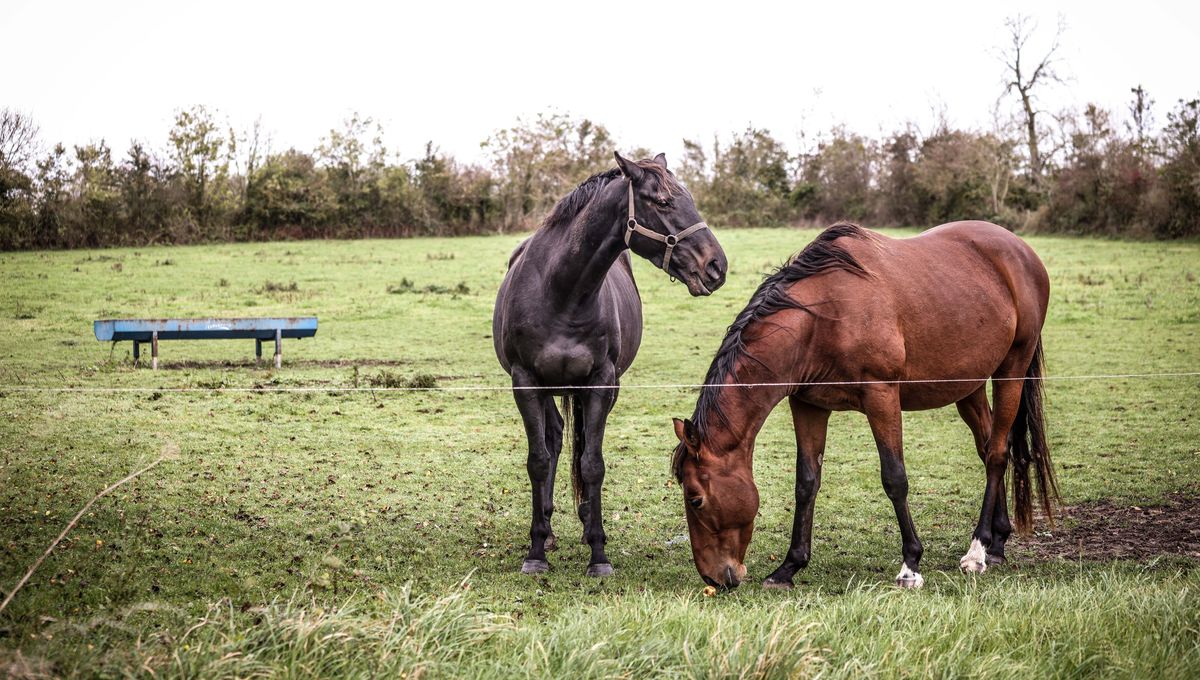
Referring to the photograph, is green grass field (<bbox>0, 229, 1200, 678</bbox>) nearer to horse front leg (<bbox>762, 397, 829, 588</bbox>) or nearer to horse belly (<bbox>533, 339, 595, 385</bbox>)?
horse front leg (<bbox>762, 397, 829, 588</bbox>)

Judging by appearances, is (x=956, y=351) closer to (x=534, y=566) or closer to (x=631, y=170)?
(x=631, y=170)

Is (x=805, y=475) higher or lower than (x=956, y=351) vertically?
lower

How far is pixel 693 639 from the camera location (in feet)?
→ 13.3

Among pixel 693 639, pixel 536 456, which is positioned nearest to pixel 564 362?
pixel 536 456

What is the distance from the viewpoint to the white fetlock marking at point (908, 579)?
539cm

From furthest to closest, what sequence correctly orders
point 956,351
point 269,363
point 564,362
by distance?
point 269,363
point 956,351
point 564,362

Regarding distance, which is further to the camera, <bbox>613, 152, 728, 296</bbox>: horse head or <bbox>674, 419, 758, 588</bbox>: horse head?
<bbox>613, 152, 728, 296</bbox>: horse head

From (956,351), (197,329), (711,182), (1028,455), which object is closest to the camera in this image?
(956,351)

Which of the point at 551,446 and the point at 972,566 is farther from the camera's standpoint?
the point at 551,446

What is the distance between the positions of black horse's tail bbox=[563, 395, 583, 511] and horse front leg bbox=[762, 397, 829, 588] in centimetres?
151

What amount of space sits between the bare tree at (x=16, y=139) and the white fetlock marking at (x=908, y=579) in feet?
38.3

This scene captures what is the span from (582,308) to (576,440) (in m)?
1.26

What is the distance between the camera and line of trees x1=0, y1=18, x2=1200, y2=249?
27.2 metres

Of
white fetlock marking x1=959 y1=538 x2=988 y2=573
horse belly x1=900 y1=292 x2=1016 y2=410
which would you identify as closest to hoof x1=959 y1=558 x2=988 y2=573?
white fetlock marking x1=959 y1=538 x2=988 y2=573
